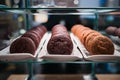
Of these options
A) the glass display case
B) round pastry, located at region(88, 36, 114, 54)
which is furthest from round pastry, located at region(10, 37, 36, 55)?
round pastry, located at region(88, 36, 114, 54)

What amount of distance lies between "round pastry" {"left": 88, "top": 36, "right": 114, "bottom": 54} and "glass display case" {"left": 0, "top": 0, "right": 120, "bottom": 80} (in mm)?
33

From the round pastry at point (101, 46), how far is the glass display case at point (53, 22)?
1.3 inches

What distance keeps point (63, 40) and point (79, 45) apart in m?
0.29

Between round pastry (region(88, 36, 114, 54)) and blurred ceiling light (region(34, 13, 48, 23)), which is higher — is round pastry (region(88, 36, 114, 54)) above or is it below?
below

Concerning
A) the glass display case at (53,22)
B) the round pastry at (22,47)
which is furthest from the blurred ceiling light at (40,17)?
the round pastry at (22,47)

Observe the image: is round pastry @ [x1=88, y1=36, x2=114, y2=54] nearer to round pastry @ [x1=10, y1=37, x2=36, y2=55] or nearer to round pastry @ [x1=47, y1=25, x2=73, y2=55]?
round pastry @ [x1=47, y1=25, x2=73, y2=55]

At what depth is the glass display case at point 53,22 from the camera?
834 mm

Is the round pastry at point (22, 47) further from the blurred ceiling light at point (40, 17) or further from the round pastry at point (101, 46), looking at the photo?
the blurred ceiling light at point (40, 17)

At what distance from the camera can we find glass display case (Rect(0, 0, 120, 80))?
32.9 inches

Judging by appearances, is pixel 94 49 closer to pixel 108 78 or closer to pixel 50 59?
pixel 50 59

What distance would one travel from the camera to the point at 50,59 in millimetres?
833

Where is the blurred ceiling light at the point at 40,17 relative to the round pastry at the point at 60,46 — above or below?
above

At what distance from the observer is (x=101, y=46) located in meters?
0.87

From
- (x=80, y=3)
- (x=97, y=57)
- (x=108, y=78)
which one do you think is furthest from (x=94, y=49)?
(x=108, y=78)
